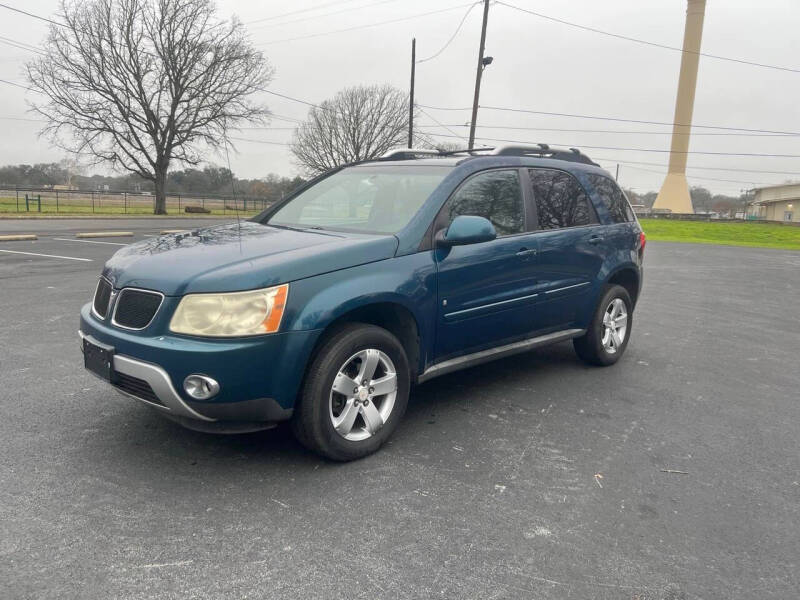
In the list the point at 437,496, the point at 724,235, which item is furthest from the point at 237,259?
the point at 724,235

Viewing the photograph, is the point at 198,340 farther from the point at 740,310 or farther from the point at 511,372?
the point at 740,310

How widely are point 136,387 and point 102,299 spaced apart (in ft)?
2.36

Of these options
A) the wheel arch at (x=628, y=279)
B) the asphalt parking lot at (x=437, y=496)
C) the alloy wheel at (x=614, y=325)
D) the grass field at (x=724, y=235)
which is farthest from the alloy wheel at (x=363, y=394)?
the grass field at (x=724, y=235)

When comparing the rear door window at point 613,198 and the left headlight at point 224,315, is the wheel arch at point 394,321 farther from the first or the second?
the rear door window at point 613,198

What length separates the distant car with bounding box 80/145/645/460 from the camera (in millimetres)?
3035

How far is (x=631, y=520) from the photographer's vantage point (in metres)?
2.93

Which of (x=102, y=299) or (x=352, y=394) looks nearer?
(x=352, y=394)

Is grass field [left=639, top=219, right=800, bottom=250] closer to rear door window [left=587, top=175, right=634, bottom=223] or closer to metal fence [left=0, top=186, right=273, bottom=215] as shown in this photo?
metal fence [left=0, top=186, right=273, bottom=215]

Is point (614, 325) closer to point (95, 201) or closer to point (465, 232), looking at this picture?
point (465, 232)

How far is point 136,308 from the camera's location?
322 centimetres

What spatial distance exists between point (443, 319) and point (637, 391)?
2.03m

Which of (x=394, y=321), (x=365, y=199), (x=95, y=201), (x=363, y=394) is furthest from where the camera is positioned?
(x=95, y=201)

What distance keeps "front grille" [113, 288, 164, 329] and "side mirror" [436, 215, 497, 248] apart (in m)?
1.71

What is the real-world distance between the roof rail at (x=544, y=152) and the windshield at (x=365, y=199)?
730 mm
